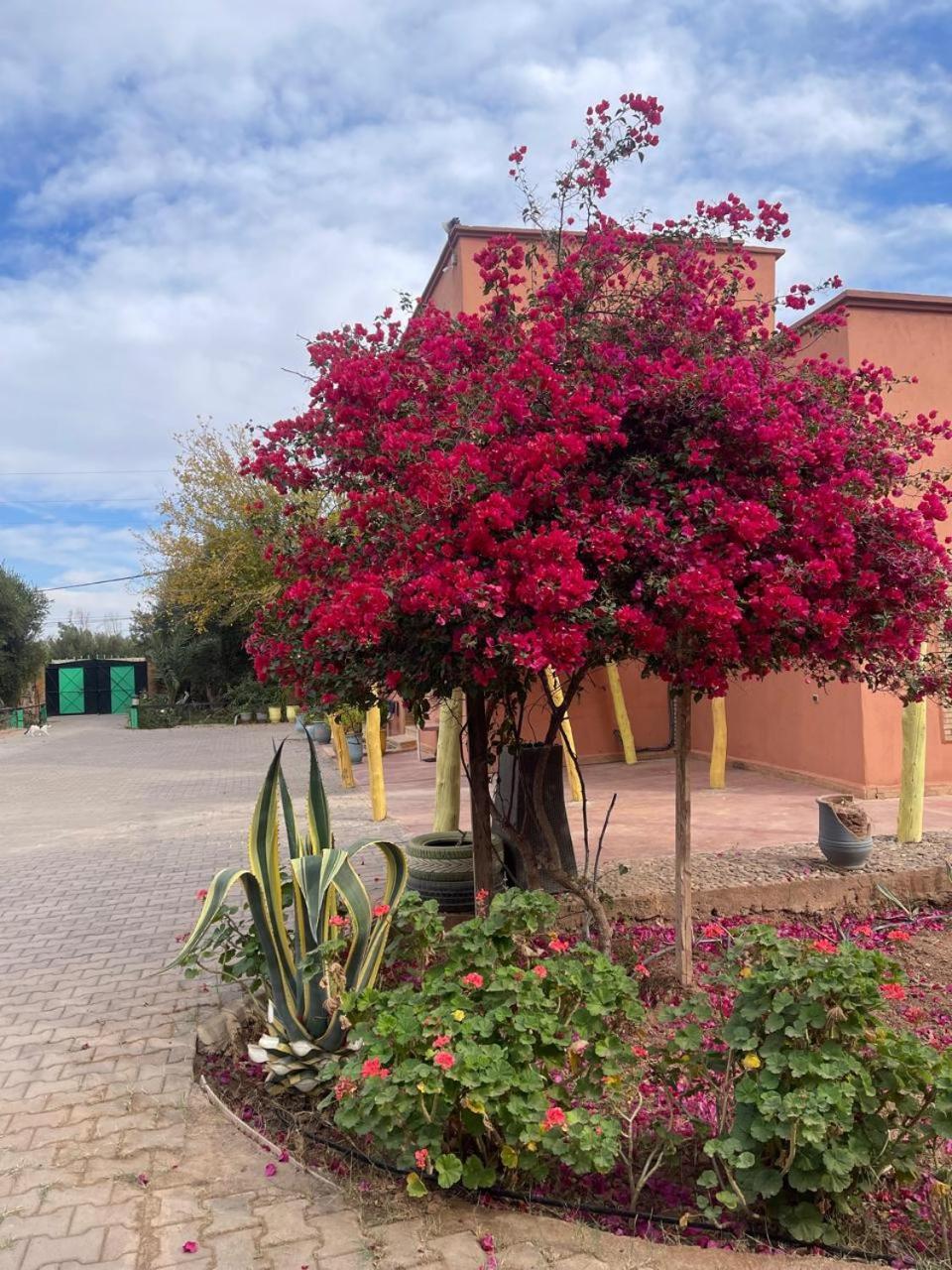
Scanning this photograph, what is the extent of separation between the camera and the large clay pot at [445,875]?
4855 mm

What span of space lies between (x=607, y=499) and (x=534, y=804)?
2026 mm

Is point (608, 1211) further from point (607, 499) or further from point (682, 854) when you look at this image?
point (607, 499)

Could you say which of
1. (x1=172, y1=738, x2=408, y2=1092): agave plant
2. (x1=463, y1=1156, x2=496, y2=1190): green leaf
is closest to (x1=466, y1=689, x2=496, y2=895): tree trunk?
(x1=172, y1=738, x2=408, y2=1092): agave plant

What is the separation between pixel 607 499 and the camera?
3.34 metres

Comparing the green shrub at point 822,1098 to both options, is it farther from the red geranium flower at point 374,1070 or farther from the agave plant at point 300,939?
the agave plant at point 300,939

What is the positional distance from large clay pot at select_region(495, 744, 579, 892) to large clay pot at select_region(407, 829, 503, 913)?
25 cm

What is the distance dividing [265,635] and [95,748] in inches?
697

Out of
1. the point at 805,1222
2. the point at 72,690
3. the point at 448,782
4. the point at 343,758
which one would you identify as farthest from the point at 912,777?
the point at 72,690

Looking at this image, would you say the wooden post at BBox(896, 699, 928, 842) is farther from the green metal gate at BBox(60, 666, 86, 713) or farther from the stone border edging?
the green metal gate at BBox(60, 666, 86, 713)

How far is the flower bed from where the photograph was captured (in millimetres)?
2266

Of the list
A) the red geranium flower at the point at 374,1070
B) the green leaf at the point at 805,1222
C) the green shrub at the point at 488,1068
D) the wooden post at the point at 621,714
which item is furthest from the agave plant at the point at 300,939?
the wooden post at the point at 621,714

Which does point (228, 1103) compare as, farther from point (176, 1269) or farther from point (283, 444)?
point (283, 444)

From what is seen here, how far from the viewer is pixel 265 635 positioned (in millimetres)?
3924

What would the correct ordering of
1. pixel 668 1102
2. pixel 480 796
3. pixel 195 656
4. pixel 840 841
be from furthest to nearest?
pixel 195 656, pixel 840 841, pixel 480 796, pixel 668 1102
